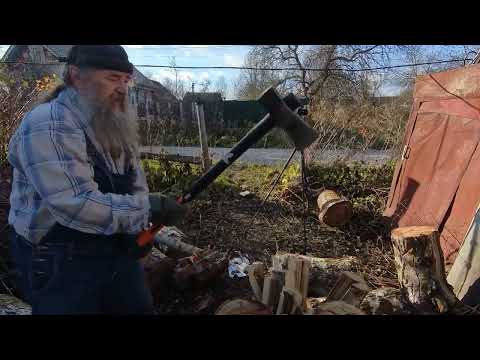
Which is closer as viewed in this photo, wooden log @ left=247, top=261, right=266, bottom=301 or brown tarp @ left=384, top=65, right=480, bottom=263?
wooden log @ left=247, top=261, right=266, bottom=301

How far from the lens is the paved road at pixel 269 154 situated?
4.41m

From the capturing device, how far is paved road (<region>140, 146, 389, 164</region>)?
441cm

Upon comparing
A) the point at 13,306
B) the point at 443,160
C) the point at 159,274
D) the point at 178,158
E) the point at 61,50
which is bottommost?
the point at 13,306

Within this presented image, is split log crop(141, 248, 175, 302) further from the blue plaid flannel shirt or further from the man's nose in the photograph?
the man's nose

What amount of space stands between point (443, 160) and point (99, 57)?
3.04m

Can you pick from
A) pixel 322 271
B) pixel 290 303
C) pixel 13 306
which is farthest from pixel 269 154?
pixel 13 306

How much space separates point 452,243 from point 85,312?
270 cm

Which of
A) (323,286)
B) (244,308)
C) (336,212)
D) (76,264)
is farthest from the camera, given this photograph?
(336,212)

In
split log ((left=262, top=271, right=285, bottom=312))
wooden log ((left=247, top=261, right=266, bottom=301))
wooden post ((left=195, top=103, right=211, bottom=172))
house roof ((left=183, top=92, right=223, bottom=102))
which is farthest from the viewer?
wooden post ((left=195, top=103, right=211, bottom=172))

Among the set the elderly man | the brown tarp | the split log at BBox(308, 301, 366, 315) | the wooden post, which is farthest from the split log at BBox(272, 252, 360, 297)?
the wooden post

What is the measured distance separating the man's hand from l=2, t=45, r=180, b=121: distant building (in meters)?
0.64

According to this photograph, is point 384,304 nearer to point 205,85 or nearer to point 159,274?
point 159,274

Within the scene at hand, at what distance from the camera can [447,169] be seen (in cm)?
333
